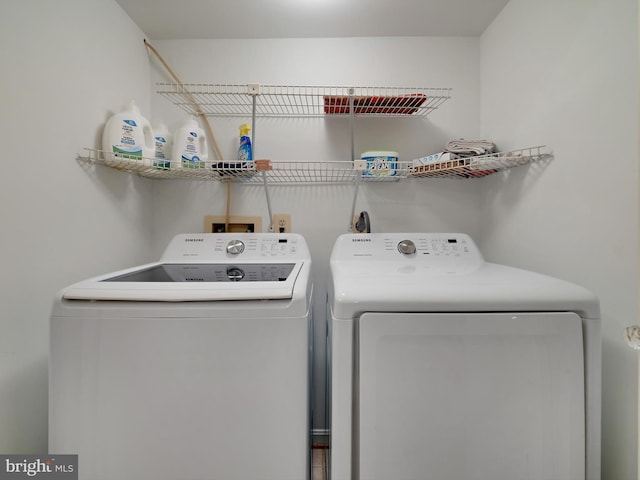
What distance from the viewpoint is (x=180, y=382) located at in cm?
92

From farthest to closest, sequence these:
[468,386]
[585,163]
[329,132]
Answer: [329,132], [585,163], [468,386]

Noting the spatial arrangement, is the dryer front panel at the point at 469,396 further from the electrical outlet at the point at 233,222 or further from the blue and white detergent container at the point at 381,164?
the electrical outlet at the point at 233,222

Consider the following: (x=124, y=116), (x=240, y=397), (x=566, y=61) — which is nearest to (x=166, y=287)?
(x=240, y=397)

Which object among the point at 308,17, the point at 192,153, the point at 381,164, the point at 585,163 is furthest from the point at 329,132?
the point at 585,163

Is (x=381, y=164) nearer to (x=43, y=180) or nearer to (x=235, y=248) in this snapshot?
(x=235, y=248)

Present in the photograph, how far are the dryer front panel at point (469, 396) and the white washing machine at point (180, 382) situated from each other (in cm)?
23

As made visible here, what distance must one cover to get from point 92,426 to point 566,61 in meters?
2.18

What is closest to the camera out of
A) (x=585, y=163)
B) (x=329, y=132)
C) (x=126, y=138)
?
(x=585, y=163)

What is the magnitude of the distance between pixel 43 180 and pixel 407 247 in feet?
5.24

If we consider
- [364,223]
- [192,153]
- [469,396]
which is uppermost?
[192,153]

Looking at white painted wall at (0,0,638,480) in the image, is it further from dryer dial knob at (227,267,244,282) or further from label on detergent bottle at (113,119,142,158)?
dryer dial knob at (227,267,244,282)

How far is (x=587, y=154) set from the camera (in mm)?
1148

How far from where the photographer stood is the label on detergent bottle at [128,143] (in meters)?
1.42

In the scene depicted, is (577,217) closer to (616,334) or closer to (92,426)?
(616,334)
